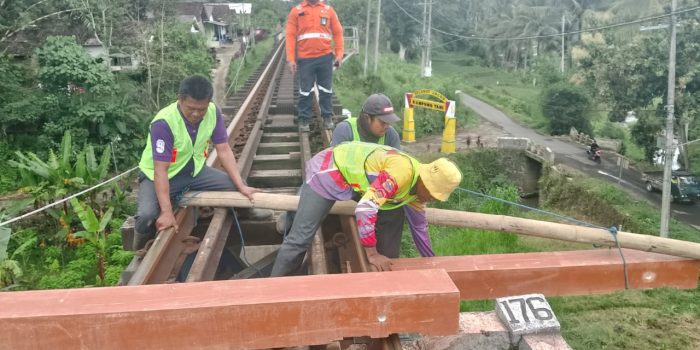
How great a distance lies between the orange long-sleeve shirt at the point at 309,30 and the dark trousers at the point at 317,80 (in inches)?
3.7

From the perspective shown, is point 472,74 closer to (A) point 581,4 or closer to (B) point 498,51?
(B) point 498,51

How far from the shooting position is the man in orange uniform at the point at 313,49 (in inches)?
257

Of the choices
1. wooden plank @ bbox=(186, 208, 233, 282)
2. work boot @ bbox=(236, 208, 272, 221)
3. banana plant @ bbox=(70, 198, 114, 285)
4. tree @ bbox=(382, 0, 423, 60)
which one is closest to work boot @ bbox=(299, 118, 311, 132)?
banana plant @ bbox=(70, 198, 114, 285)

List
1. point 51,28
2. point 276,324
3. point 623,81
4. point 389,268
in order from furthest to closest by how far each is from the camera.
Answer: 1. point 623,81
2. point 51,28
3. point 389,268
4. point 276,324

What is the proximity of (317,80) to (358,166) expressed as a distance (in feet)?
13.7

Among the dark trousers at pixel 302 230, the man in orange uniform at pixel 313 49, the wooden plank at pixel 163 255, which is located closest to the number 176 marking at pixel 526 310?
the dark trousers at pixel 302 230

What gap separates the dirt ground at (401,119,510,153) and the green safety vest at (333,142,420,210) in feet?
29.1

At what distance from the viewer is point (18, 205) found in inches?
256

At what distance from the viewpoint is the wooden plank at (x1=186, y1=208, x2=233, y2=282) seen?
3.00 metres

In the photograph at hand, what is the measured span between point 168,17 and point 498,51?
166 feet

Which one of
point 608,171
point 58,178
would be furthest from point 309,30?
point 608,171

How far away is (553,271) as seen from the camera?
2672 mm

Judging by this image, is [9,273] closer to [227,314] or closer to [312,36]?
[312,36]

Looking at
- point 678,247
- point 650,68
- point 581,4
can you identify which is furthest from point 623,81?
point 581,4
